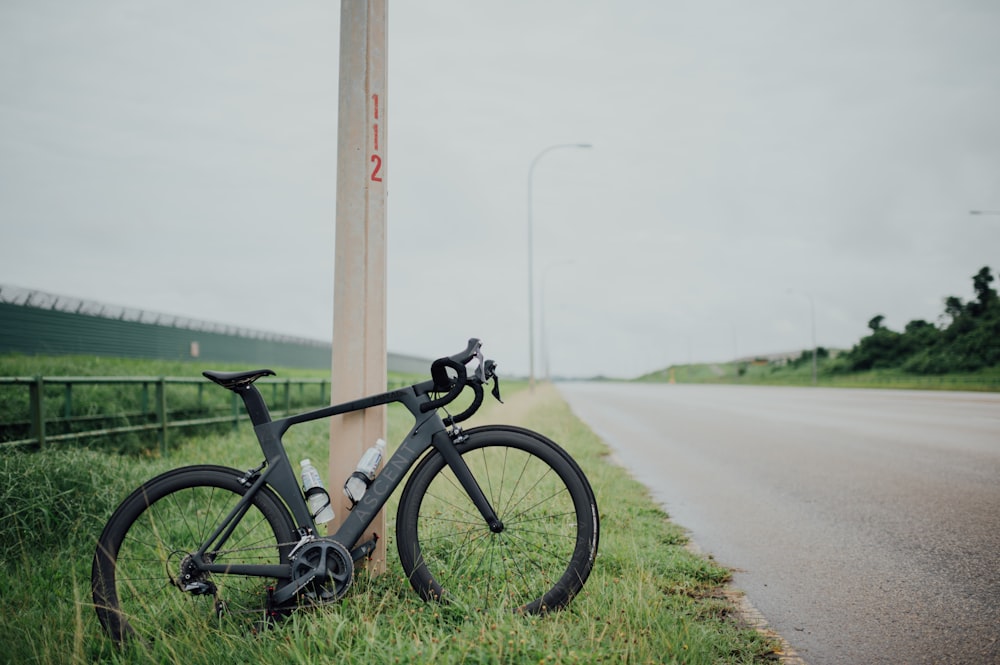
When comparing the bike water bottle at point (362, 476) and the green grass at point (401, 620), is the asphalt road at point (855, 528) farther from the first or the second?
the bike water bottle at point (362, 476)

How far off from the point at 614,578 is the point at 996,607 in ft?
5.94

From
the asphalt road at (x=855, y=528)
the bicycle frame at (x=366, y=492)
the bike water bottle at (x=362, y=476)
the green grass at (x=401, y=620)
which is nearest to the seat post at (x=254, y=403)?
the bicycle frame at (x=366, y=492)

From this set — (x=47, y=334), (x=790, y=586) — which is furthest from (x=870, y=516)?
(x=47, y=334)

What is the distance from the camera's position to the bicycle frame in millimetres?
2984

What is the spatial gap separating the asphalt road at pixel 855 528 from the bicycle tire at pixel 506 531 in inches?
40.2

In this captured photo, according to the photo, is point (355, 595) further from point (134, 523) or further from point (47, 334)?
point (47, 334)

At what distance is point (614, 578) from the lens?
11.2 ft

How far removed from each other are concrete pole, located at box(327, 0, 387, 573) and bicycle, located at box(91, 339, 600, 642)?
0.23 m

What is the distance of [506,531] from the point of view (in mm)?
3238

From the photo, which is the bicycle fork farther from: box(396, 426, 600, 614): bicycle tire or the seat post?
the seat post

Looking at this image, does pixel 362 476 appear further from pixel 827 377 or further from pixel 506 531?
pixel 827 377

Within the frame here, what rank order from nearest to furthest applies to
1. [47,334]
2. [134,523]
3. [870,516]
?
[134,523]
[870,516]
[47,334]

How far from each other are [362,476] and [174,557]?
958 millimetres

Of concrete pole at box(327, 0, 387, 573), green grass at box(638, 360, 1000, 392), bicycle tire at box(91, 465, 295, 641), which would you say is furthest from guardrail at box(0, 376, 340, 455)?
green grass at box(638, 360, 1000, 392)
